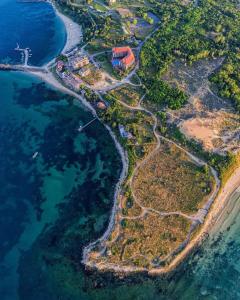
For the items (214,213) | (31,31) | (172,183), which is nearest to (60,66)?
(31,31)

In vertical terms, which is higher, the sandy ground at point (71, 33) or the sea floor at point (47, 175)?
the sandy ground at point (71, 33)

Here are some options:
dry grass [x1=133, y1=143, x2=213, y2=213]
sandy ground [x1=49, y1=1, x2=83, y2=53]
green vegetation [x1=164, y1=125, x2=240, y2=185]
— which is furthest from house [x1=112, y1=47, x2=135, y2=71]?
dry grass [x1=133, y1=143, x2=213, y2=213]

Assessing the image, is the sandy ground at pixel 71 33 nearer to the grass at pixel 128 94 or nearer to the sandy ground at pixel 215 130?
the grass at pixel 128 94

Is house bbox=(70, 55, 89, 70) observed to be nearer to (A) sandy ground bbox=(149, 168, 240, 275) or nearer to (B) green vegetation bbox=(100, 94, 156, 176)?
(B) green vegetation bbox=(100, 94, 156, 176)

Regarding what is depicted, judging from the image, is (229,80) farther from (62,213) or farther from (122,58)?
(62,213)

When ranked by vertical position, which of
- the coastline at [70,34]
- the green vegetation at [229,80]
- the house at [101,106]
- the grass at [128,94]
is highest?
the green vegetation at [229,80]

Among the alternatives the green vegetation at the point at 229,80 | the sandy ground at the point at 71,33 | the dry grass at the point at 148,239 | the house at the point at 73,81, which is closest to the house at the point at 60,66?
the house at the point at 73,81

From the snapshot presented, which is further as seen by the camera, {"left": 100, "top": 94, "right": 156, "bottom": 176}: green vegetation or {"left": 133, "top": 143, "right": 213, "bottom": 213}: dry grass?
{"left": 100, "top": 94, "right": 156, "bottom": 176}: green vegetation
